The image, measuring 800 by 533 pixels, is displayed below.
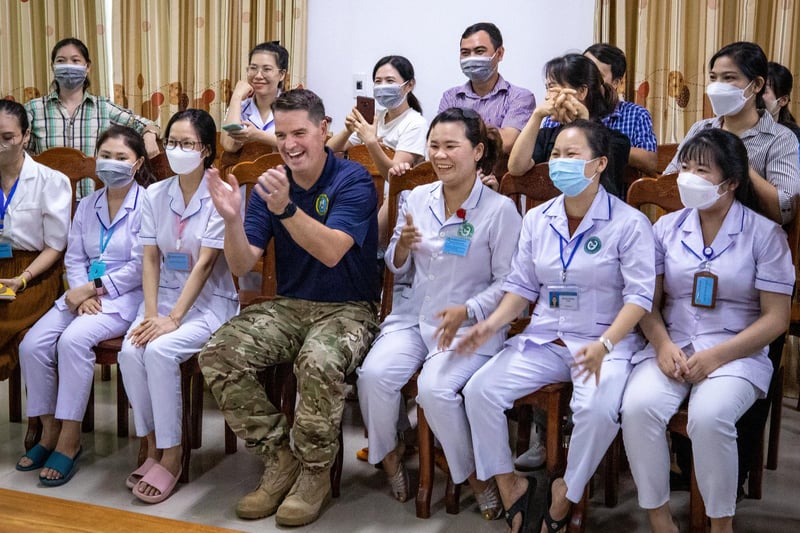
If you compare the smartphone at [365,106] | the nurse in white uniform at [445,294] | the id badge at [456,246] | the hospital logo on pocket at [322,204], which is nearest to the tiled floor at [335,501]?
the nurse in white uniform at [445,294]

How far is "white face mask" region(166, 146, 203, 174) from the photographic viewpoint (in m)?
2.95

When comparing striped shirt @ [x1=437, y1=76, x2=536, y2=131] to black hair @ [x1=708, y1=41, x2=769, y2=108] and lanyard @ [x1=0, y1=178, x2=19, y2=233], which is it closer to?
black hair @ [x1=708, y1=41, x2=769, y2=108]

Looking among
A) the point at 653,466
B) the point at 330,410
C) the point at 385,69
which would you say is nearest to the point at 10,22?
the point at 385,69

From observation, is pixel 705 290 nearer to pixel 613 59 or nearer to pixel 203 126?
pixel 613 59

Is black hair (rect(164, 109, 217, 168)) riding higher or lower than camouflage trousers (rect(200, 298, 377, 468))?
higher

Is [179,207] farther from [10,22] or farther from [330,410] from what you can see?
[10,22]

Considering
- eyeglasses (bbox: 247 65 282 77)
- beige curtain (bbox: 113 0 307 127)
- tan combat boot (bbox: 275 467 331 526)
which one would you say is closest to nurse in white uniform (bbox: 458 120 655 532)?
tan combat boot (bbox: 275 467 331 526)

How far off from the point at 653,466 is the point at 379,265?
1.28 m

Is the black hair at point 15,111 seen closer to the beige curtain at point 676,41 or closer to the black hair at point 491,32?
the black hair at point 491,32

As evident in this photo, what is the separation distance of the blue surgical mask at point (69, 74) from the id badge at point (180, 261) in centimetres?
143

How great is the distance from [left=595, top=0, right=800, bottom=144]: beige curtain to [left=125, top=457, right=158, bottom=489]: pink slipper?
2.82 m

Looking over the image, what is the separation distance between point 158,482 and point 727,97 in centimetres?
217

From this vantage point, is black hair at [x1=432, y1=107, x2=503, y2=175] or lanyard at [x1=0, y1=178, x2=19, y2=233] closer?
black hair at [x1=432, y1=107, x2=503, y2=175]

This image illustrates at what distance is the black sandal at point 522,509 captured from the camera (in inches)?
94.6
